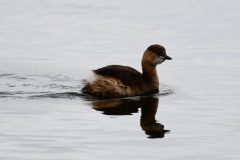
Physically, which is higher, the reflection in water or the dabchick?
the dabchick

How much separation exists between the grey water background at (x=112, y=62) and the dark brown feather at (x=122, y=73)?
0.64 meters

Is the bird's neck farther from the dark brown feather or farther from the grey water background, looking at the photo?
the dark brown feather

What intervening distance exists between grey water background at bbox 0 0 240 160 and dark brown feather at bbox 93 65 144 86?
0.64m

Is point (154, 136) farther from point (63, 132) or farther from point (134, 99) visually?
point (134, 99)

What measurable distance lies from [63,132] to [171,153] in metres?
1.79

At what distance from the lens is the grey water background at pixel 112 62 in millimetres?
11570

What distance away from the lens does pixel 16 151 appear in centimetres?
1104

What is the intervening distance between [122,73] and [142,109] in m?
1.27

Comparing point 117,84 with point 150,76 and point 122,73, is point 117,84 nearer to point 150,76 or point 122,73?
point 122,73

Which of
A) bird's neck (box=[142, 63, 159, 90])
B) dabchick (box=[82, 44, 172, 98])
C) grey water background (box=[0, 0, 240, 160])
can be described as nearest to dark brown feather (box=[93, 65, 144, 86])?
dabchick (box=[82, 44, 172, 98])

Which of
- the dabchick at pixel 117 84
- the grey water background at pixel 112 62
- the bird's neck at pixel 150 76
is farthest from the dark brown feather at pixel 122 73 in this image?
the grey water background at pixel 112 62

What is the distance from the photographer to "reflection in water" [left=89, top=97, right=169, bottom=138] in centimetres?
1279

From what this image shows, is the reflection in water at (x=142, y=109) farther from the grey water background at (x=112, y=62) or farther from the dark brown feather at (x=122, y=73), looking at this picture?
the dark brown feather at (x=122, y=73)

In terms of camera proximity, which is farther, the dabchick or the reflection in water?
the dabchick
